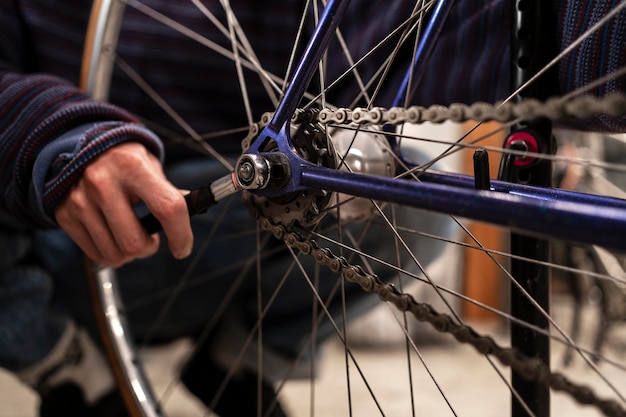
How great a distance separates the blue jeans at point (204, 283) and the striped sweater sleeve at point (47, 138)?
21cm

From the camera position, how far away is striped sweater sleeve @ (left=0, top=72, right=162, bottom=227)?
44cm

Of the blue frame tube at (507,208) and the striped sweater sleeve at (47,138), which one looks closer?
the blue frame tube at (507,208)

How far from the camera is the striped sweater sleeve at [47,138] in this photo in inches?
17.5

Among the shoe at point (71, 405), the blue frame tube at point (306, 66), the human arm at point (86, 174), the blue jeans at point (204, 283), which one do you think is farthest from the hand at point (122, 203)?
the shoe at point (71, 405)

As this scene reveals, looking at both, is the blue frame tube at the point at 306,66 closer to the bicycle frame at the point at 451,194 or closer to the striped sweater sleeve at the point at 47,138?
the bicycle frame at the point at 451,194

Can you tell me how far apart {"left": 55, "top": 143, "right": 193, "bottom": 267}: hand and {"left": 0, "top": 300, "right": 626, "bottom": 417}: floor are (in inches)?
13.6

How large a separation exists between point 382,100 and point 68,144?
0.39 meters

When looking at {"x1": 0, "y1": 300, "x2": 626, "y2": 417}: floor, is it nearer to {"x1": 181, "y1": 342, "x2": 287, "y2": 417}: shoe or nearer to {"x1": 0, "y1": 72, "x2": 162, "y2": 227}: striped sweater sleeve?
{"x1": 181, "y1": 342, "x2": 287, "y2": 417}: shoe

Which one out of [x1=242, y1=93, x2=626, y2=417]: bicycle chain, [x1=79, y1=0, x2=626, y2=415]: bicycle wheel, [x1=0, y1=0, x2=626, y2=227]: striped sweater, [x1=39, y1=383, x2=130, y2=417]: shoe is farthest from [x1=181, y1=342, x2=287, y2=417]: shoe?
[x1=242, y1=93, x2=626, y2=417]: bicycle chain

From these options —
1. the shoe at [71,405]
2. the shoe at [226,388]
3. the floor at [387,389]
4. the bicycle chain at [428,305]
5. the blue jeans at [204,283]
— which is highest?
the bicycle chain at [428,305]

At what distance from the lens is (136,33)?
750mm

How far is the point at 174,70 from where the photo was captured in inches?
30.5

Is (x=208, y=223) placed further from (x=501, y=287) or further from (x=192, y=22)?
(x=501, y=287)

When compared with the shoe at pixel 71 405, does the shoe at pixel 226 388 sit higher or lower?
lower
